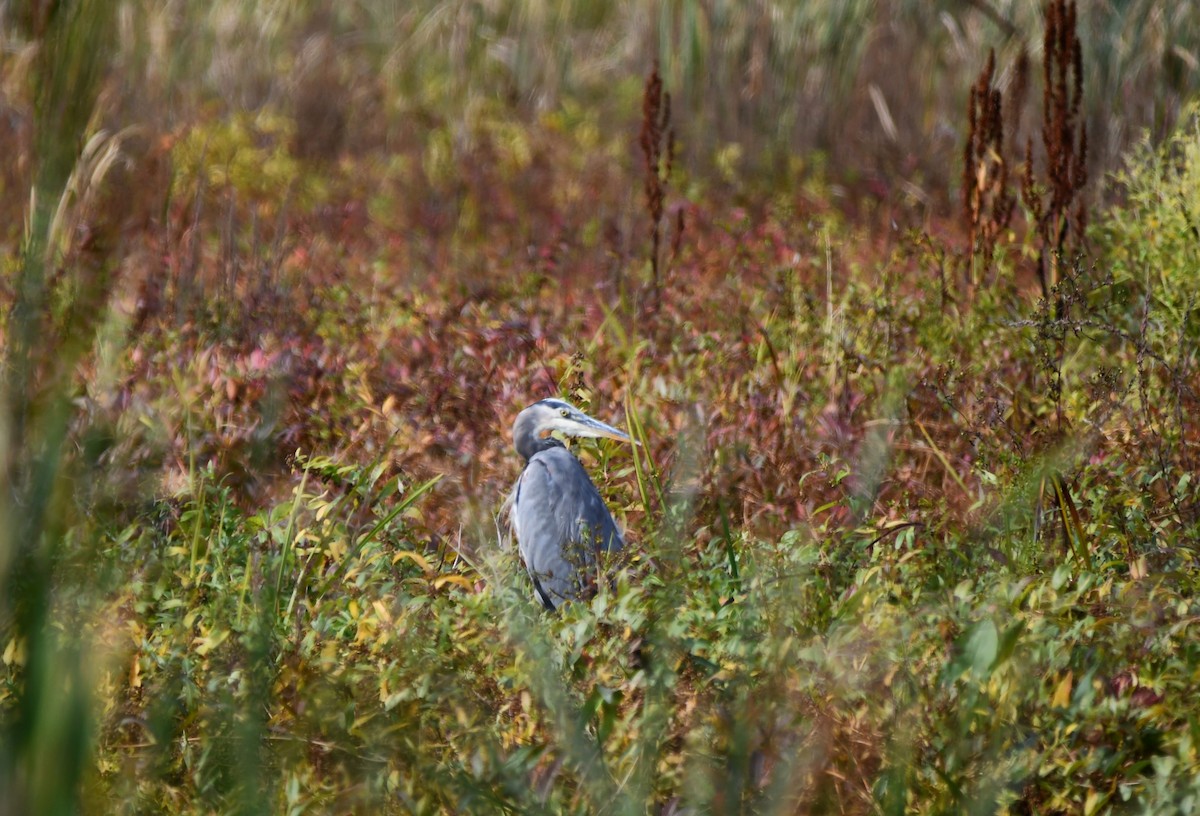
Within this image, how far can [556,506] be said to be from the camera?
12.2ft

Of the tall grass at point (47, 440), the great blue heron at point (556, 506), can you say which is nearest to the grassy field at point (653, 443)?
the tall grass at point (47, 440)

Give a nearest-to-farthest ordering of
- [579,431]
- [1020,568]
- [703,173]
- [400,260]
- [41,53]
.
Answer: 1. [41,53]
2. [1020,568]
3. [579,431]
4. [400,260]
5. [703,173]

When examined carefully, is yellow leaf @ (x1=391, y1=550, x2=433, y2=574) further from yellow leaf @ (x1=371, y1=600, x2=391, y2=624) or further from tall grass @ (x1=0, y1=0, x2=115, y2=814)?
tall grass @ (x1=0, y1=0, x2=115, y2=814)

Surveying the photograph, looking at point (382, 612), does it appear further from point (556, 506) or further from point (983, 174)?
point (983, 174)

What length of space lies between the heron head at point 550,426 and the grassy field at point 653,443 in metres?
0.09

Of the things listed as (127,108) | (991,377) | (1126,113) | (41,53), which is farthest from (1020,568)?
(127,108)

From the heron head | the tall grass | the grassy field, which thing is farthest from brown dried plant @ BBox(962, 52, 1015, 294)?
the tall grass

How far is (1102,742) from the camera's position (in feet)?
7.82

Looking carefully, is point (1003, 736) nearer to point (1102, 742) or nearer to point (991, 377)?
point (1102, 742)

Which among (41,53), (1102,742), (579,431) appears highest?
(41,53)

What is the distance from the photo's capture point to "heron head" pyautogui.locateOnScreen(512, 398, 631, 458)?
3883mm

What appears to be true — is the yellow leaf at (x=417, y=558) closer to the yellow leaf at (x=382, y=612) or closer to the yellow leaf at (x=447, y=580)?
the yellow leaf at (x=447, y=580)

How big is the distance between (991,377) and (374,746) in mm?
2524

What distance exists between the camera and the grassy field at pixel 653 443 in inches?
64.2
